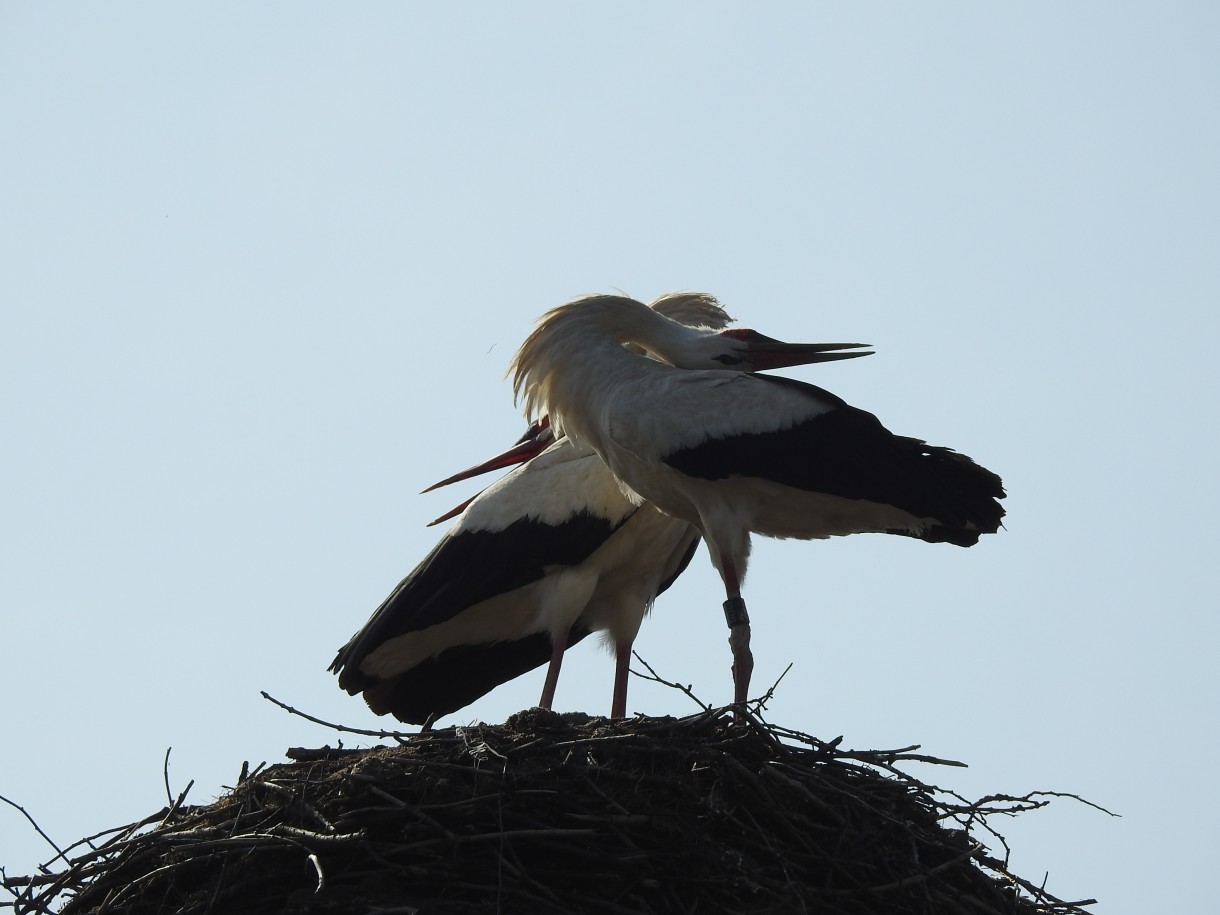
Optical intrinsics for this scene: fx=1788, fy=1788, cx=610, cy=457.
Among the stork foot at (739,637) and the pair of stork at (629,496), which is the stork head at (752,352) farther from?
the stork foot at (739,637)

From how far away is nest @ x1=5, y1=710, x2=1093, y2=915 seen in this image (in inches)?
235

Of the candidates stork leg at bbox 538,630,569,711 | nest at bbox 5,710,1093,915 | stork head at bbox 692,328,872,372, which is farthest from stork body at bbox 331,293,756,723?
nest at bbox 5,710,1093,915

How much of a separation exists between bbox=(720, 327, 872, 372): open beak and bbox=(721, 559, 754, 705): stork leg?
3.61 feet

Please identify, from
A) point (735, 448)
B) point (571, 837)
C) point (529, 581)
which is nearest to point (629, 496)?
point (529, 581)

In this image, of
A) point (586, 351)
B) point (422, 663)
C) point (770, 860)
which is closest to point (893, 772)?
point (770, 860)

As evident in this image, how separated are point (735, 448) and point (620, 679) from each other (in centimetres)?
187

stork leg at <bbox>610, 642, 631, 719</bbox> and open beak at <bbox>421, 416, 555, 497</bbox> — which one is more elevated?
open beak at <bbox>421, 416, 555, 497</bbox>

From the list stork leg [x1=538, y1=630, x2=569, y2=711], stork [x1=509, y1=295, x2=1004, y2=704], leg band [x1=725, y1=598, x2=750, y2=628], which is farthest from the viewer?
→ stork leg [x1=538, y1=630, x2=569, y2=711]

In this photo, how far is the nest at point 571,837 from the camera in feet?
19.5

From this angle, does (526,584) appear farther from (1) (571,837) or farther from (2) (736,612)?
(1) (571,837)

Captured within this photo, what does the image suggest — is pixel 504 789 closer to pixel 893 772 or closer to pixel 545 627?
pixel 893 772

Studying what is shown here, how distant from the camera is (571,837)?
6.02m

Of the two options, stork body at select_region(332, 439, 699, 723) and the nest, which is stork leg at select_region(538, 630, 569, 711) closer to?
stork body at select_region(332, 439, 699, 723)

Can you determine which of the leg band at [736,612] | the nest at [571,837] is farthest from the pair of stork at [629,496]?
the nest at [571,837]
